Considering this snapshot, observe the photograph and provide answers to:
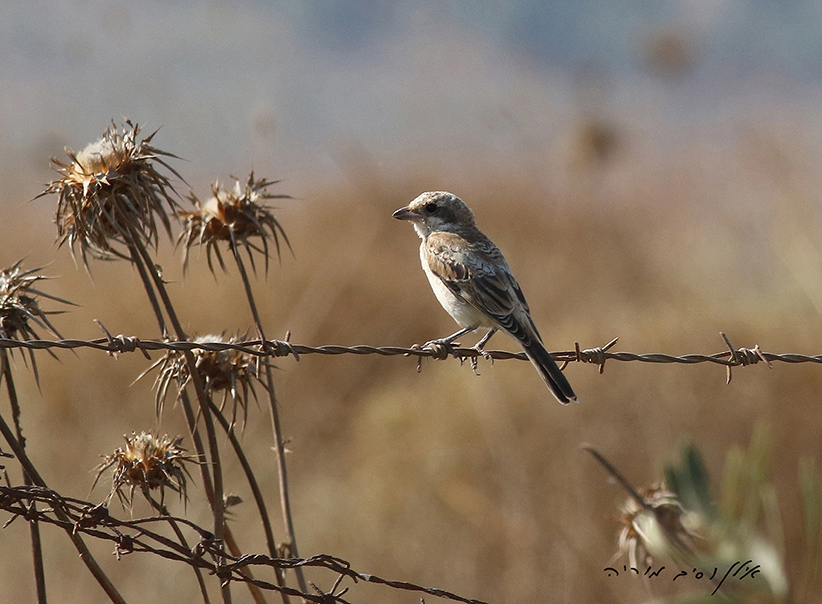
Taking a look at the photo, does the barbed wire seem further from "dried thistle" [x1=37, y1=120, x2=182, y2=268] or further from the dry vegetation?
the dry vegetation

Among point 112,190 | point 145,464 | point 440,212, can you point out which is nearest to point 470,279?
point 440,212

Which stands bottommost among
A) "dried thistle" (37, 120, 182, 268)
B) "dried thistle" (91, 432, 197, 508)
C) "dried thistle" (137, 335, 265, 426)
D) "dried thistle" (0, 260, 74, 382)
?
"dried thistle" (91, 432, 197, 508)

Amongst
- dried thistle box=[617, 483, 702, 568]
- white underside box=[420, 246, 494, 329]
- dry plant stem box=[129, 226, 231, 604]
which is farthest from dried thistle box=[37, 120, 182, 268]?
dried thistle box=[617, 483, 702, 568]

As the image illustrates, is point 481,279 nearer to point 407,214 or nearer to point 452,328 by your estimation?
point 407,214

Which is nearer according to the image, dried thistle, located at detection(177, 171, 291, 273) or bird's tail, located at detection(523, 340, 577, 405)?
dried thistle, located at detection(177, 171, 291, 273)

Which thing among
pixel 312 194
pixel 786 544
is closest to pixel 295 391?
pixel 312 194

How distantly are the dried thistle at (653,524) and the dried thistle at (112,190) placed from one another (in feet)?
9.18

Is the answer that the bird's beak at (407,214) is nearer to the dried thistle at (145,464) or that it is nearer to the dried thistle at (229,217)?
the dried thistle at (229,217)

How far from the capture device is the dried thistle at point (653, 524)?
4234mm

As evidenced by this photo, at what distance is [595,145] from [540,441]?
628cm

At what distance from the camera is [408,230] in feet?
44.3

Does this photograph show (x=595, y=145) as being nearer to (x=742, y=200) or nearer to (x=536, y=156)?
(x=536, y=156)

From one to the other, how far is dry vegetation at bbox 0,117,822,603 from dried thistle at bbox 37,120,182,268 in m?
1.39

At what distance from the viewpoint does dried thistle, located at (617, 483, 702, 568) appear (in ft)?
13.9
